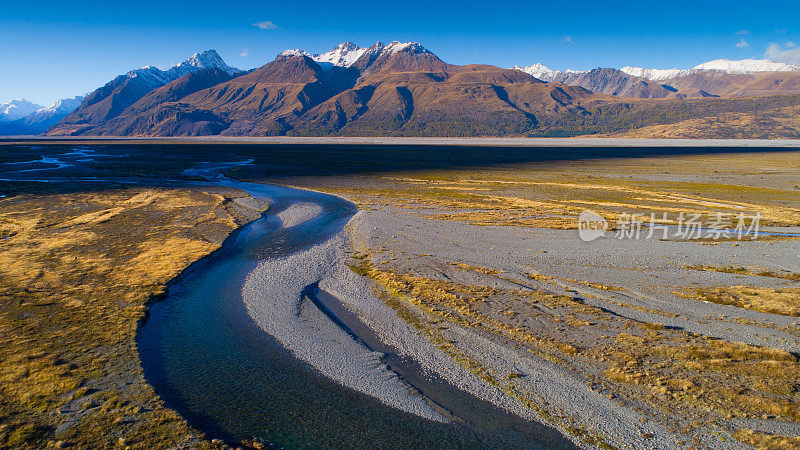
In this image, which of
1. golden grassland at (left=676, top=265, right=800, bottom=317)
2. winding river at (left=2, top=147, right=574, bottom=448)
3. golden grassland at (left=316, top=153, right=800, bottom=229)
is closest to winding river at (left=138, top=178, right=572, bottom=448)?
winding river at (left=2, top=147, right=574, bottom=448)

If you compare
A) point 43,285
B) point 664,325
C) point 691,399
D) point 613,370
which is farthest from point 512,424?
point 43,285

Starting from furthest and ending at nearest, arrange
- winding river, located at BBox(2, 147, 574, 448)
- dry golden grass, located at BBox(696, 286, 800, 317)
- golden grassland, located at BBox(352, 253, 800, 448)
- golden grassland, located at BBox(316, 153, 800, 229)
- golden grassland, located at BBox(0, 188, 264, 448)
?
golden grassland, located at BBox(316, 153, 800, 229)
dry golden grass, located at BBox(696, 286, 800, 317)
golden grassland, located at BBox(352, 253, 800, 448)
winding river, located at BBox(2, 147, 574, 448)
golden grassland, located at BBox(0, 188, 264, 448)

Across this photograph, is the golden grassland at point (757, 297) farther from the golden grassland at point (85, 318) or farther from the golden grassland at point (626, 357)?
the golden grassland at point (85, 318)

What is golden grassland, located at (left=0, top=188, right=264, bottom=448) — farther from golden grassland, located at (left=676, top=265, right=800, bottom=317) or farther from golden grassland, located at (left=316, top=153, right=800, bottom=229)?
golden grassland, located at (left=316, top=153, right=800, bottom=229)

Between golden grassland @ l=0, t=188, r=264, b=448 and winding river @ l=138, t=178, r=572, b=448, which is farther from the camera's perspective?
winding river @ l=138, t=178, r=572, b=448

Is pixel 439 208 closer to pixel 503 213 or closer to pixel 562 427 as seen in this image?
pixel 503 213

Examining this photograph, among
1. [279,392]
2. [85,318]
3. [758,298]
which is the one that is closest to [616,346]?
[758,298]
